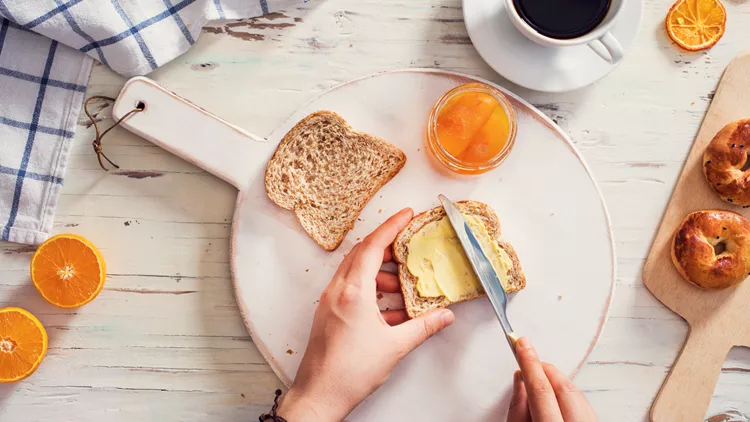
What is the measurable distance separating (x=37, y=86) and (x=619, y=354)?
2020 millimetres

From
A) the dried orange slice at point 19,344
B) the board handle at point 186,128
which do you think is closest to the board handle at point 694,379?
the board handle at point 186,128

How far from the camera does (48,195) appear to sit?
1728mm

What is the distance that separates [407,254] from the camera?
163 centimetres

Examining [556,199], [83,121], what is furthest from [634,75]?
[83,121]

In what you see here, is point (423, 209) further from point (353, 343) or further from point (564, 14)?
point (564, 14)

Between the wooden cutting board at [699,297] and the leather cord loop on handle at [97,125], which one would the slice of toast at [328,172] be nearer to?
the leather cord loop on handle at [97,125]

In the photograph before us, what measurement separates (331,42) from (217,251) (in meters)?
0.76

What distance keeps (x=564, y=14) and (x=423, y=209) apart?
68 cm

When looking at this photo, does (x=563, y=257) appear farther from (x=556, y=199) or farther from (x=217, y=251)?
(x=217, y=251)

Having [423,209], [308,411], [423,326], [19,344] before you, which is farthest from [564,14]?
[19,344]

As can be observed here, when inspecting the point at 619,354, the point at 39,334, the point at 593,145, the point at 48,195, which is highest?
the point at 593,145

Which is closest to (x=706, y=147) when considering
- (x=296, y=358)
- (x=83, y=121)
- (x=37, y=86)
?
(x=296, y=358)

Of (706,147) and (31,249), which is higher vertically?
(706,147)

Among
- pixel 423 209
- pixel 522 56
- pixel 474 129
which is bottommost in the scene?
pixel 423 209
